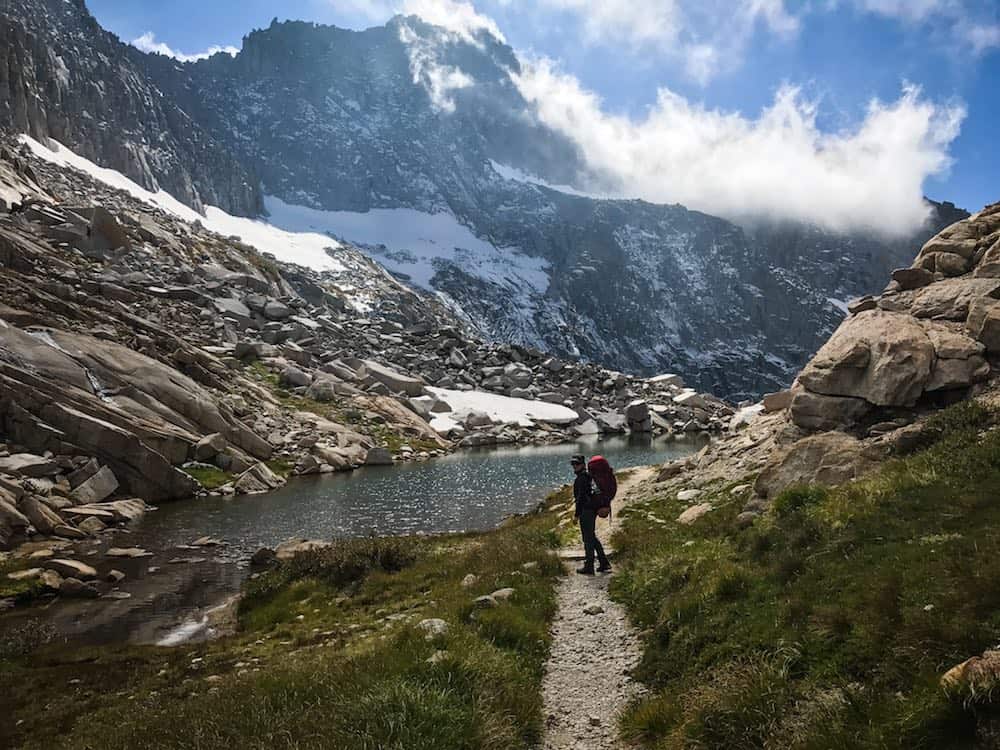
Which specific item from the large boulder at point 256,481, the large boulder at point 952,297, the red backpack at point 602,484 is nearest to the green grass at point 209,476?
the large boulder at point 256,481

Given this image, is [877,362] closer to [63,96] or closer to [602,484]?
[602,484]

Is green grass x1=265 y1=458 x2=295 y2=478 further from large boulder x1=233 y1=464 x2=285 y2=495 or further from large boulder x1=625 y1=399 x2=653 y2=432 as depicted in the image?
large boulder x1=625 y1=399 x2=653 y2=432

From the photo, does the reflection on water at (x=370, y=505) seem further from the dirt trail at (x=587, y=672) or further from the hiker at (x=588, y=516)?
the dirt trail at (x=587, y=672)

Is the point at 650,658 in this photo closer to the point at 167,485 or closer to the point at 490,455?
the point at 167,485

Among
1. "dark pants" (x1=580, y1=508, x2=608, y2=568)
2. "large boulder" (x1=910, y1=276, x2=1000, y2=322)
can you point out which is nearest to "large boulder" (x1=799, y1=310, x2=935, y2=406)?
"large boulder" (x1=910, y1=276, x2=1000, y2=322)

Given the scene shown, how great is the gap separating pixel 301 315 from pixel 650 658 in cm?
9860

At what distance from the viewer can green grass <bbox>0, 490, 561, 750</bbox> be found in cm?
694

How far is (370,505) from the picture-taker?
40594 millimetres

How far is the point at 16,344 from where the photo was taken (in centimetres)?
4062

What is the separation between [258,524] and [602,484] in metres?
25.5

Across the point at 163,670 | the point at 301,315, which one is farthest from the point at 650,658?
the point at 301,315

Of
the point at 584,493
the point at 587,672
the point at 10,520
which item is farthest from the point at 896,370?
the point at 10,520

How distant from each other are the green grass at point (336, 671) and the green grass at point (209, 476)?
934 inches

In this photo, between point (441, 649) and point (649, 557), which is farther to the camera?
point (649, 557)
